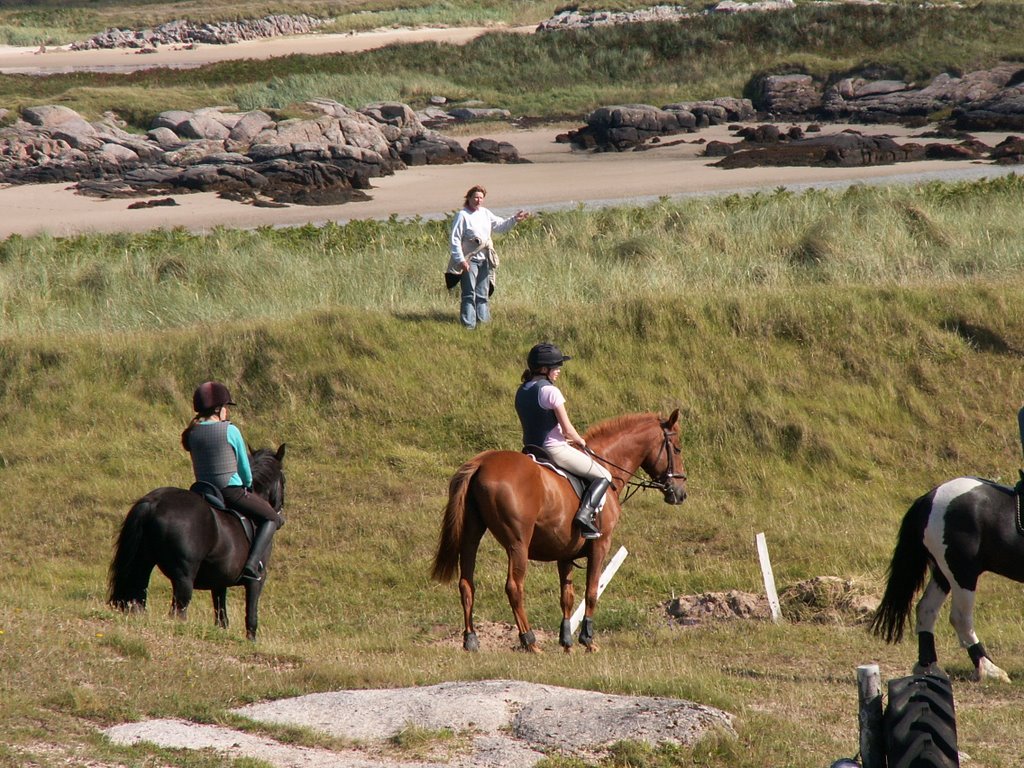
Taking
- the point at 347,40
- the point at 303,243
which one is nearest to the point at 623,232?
the point at 303,243

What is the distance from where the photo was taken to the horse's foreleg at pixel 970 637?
10.9 m

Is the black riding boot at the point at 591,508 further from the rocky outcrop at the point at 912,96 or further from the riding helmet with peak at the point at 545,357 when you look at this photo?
the rocky outcrop at the point at 912,96

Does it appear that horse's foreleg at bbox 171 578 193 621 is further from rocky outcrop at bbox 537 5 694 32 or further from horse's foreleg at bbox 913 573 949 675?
rocky outcrop at bbox 537 5 694 32

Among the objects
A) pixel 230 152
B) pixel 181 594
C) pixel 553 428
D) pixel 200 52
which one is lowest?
pixel 181 594

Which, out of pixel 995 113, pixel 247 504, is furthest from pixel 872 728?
pixel 995 113

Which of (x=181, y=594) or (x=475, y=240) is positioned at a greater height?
(x=475, y=240)

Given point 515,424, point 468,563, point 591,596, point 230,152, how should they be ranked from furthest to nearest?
point 230,152
point 515,424
point 591,596
point 468,563

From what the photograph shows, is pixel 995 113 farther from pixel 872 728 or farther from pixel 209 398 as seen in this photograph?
pixel 872 728

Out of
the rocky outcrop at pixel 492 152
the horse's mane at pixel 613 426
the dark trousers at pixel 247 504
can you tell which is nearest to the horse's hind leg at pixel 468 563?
the horse's mane at pixel 613 426

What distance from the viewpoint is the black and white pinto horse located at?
10.9m

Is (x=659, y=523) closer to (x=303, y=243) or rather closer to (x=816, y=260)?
(x=816, y=260)

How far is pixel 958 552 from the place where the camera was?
429 inches

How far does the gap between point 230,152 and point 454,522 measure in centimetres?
4140

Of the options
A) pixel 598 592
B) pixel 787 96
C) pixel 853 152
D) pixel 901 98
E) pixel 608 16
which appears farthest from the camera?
pixel 608 16
